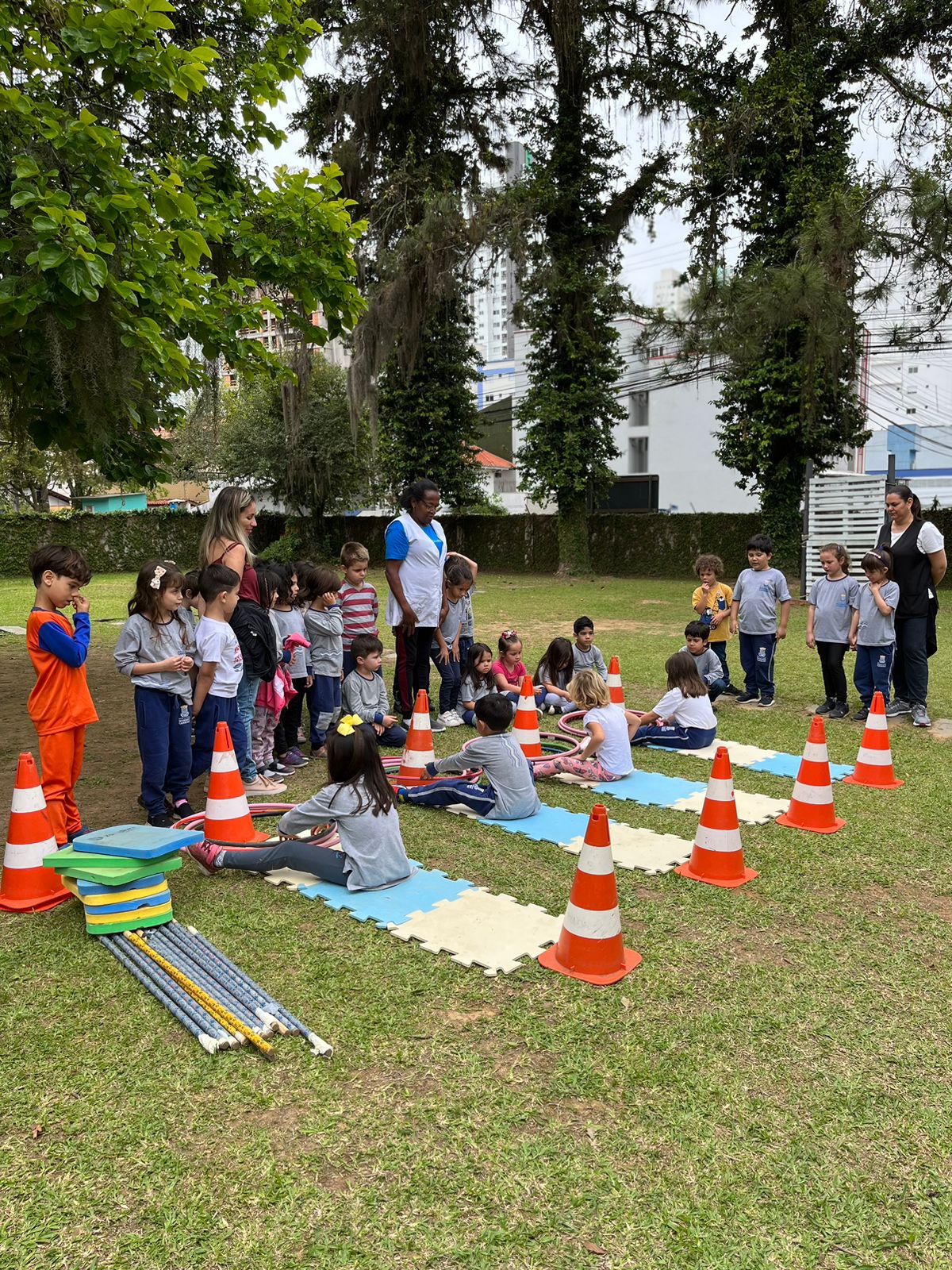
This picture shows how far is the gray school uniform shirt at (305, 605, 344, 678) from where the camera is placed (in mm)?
6852

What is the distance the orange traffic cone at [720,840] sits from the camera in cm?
443

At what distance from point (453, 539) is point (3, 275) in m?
23.4

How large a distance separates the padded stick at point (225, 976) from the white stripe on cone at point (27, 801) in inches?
36.0

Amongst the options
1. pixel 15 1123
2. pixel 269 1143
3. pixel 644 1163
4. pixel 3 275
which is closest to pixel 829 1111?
pixel 644 1163

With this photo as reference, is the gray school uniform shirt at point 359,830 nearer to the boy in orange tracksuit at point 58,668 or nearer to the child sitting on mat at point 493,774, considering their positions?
the child sitting on mat at point 493,774

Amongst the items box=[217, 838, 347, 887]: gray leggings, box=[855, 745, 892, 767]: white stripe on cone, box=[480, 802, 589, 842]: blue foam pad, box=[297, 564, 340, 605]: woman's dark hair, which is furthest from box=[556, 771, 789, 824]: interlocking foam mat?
box=[297, 564, 340, 605]: woman's dark hair

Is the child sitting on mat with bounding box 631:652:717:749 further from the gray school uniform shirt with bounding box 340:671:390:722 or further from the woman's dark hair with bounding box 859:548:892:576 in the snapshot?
the gray school uniform shirt with bounding box 340:671:390:722

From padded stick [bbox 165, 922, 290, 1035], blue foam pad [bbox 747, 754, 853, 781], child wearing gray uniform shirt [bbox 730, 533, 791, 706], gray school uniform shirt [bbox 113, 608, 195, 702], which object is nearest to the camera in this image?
padded stick [bbox 165, 922, 290, 1035]

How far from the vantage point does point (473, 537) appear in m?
28.6

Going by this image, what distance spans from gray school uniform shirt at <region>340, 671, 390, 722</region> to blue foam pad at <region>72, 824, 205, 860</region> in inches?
104

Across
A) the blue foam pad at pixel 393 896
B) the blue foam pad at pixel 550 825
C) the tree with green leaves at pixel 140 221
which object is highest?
the tree with green leaves at pixel 140 221

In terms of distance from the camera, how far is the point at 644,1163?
2473mm

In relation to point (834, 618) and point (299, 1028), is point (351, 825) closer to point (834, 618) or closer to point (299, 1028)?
point (299, 1028)

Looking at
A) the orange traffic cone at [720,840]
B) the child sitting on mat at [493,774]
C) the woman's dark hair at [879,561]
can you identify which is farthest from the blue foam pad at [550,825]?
the woman's dark hair at [879,561]
